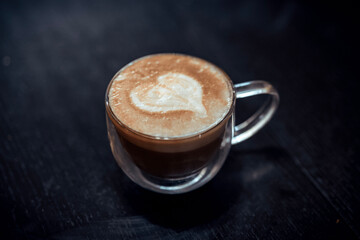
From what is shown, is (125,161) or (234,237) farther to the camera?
(125,161)

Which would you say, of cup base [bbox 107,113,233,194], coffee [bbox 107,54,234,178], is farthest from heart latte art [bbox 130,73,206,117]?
cup base [bbox 107,113,233,194]

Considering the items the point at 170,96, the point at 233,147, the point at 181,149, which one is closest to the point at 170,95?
the point at 170,96

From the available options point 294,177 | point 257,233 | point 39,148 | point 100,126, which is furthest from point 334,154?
point 39,148

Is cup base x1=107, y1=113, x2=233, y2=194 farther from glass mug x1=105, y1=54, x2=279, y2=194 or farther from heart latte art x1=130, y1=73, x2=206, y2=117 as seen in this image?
heart latte art x1=130, y1=73, x2=206, y2=117

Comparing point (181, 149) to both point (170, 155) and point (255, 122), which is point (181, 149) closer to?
point (170, 155)

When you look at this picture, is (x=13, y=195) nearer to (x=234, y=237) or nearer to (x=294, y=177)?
(x=234, y=237)
